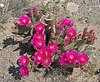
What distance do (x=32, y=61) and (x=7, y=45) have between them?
3.03 ft

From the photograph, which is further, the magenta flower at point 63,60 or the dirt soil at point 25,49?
the dirt soil at point 25,49

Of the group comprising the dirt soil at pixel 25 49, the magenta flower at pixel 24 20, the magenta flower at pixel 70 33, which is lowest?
the dirt soil at pixel 25 49

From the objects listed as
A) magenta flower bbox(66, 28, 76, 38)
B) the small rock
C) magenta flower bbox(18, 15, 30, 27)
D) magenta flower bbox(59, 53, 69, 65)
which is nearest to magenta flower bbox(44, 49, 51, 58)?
magenta flower bbox(59, 53, 69, 65)

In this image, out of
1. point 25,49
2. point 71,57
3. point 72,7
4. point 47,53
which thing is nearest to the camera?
point 71,57

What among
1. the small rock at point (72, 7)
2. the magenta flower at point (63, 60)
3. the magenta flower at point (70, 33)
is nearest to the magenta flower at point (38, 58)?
the magenta flower at point (63, 60)

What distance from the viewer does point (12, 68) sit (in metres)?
2.35

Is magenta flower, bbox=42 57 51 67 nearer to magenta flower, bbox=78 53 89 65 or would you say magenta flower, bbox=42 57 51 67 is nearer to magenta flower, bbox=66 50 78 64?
magenta flower, bbox=66 50 78 64

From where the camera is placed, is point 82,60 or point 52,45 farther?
point 52,45

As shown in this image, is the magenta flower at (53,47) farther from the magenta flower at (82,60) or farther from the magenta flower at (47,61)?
the magenta flower at (82,60)

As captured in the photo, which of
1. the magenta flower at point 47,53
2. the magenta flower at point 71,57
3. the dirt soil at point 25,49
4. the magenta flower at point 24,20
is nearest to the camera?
the magenta flower at point 71,57

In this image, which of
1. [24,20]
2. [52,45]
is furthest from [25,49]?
[52,45]

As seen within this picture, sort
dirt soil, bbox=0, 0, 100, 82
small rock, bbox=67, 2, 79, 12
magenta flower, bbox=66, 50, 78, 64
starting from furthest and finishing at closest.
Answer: small rock, bbox=67, 2, 79, 12 → dirt soil, bbox=0, 0, 100, 82 → magenta flower, bbox=66, 50, 78, 64

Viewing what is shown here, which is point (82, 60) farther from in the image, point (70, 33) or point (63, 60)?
point (70, 33)

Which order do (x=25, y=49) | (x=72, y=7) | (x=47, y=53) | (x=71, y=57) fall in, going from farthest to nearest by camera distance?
1. (x=72, y=7)
2. (x=25, y=49)
3. (x=47, y=53)
4. (x=71, y=57)
